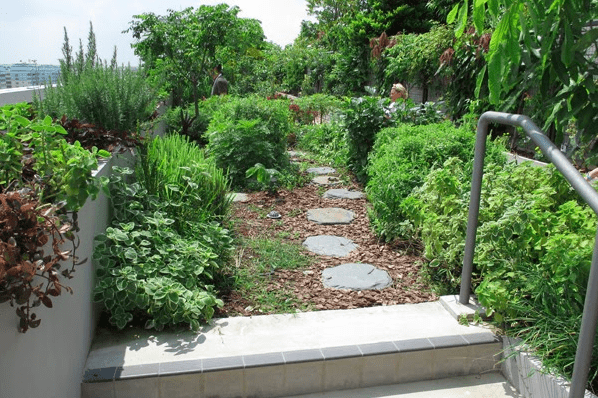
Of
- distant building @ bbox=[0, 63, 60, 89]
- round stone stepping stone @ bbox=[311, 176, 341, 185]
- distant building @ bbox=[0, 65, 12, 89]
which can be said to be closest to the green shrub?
distant building @ bbox=[0, 63, 60, 89]

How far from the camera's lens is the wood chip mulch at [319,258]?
329cm

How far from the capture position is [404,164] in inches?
177

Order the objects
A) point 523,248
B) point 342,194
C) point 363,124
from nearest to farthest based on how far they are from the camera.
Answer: point 523,248
point 342,194
point 363,124

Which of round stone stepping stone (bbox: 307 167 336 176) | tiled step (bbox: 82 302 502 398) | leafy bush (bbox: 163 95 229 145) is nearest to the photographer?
tiled step (bbox: 82 302 502 398)

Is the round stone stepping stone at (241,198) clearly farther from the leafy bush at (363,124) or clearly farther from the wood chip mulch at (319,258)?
the leafy bush at (363,124)

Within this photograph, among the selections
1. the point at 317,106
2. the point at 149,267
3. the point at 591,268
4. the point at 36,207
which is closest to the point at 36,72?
the point at 149,267

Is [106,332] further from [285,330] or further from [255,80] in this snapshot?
[255,80]

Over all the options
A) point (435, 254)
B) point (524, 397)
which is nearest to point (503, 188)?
point (435, 254)

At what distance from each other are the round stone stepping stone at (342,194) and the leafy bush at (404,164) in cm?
76

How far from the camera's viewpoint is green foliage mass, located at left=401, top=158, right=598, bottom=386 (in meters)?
2.44

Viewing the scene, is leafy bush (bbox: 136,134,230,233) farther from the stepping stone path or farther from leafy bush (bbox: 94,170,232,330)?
the stepping stone path

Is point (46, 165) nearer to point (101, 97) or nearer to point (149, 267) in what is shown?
point (149, 267)

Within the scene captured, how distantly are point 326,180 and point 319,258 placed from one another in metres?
2.77

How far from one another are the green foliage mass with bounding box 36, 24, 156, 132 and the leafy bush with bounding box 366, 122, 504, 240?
86.4 inches
